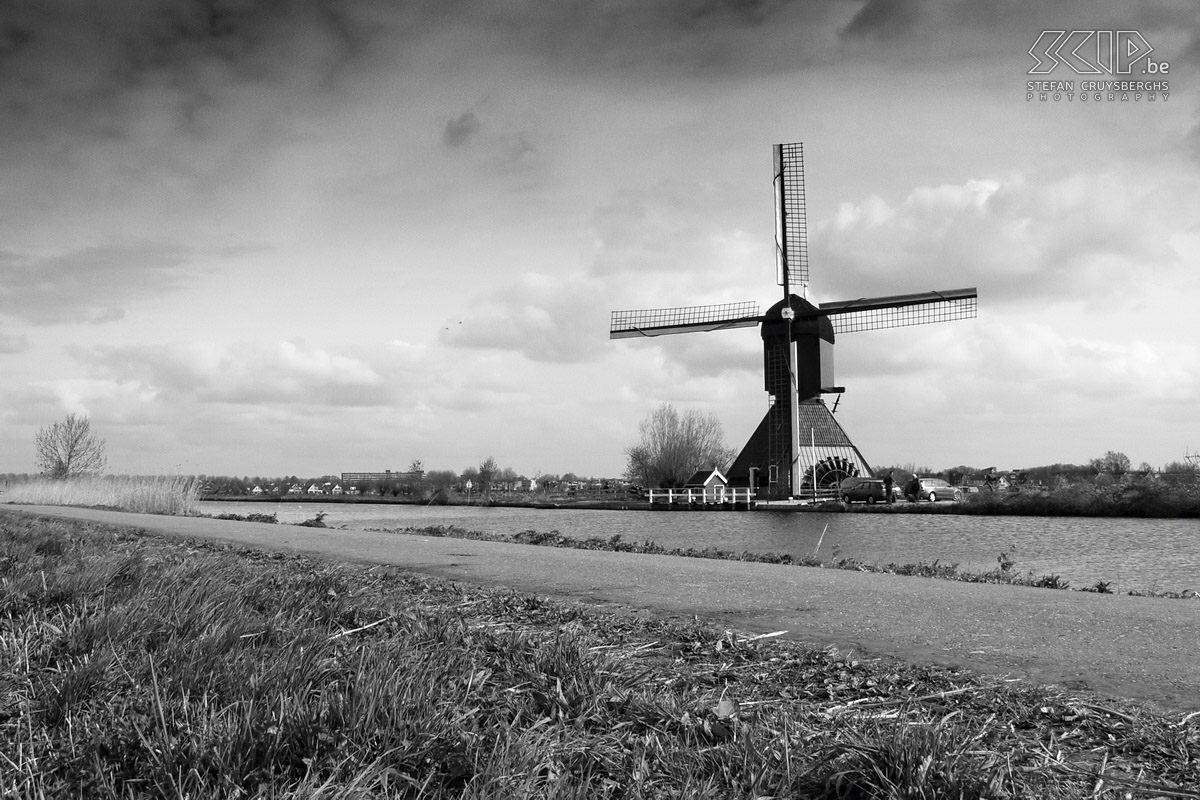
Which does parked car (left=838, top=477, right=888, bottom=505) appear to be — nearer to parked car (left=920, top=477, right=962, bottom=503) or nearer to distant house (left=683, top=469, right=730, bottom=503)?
parked car (left=920, top=477, right=962, bottom=503)

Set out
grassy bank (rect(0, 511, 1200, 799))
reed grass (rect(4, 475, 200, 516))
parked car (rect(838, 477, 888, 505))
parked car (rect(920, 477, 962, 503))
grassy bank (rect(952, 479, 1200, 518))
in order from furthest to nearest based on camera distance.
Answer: parked car (rect(920, 477, 962, 503))
parked car (rect(838, 477, 888, 505))
grassy bank (rect(952, 479, 1200, 518))
reed grass (rect(4, 475, 200, 516))
grassy bank (rect(0, 511, 1200, 799))

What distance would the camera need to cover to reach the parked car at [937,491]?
4950cm

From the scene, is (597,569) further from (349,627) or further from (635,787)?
(635,787)

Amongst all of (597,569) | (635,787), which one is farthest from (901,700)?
(597,569)

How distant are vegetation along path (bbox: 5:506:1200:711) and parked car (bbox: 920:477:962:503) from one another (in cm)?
4335

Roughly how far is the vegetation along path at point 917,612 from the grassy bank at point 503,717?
21.5 inches

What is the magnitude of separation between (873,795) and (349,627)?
9.79 feet

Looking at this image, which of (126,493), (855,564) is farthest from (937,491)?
(855,564)

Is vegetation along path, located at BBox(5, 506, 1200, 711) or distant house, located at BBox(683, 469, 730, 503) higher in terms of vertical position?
distant house, located at BBox(683, 469, 730, 503)

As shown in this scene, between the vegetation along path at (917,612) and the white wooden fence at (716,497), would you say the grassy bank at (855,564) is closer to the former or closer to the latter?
the vegetation along path at (917,612)

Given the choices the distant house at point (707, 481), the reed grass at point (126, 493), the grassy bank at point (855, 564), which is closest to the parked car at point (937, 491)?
the distant house at point (707, 481)

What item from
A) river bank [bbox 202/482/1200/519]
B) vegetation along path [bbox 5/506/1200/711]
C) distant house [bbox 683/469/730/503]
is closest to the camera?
vegetation along path [bbox 5/506/1200/711]

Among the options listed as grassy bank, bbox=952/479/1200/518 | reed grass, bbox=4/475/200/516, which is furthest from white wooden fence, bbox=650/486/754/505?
reed grass, bbox=4/475/200/516

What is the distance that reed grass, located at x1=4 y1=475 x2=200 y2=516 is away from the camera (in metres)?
28.2
